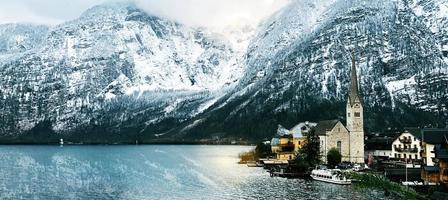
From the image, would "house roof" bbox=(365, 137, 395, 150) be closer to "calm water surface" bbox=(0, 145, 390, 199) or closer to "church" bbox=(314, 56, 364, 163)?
"church" bbox=(314, 56, 364, 163)

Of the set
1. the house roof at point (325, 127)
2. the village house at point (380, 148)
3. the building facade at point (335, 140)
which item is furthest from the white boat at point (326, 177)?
the village house at point (380, 148)

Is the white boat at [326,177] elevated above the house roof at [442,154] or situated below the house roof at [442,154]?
below

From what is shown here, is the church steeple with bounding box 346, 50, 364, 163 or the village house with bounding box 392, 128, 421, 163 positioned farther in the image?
the church steeple with bounding box 346, 50, 364, 163

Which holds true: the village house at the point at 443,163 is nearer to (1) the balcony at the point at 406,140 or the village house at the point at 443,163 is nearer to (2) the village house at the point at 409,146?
(2) the village house at the point at 409,146

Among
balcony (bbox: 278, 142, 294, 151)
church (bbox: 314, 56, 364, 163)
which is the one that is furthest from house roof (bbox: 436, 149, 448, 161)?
balcony (bbox: 278, 142, 294, 151)

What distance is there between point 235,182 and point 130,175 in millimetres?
38513

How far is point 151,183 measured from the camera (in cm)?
12388

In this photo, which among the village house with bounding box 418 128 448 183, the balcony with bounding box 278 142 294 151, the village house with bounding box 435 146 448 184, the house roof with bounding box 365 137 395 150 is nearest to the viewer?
the village house with bounding box 435 146 448 184

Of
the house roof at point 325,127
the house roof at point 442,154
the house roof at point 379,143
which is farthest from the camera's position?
the house roof at point 379,143

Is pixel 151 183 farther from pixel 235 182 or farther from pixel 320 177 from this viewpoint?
pixel 320 177

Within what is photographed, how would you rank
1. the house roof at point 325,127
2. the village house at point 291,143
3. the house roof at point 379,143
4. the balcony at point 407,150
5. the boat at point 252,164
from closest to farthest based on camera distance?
the balcony at point 407,150, the house roof at point 325,127, the house roof at point 379,143, the village house at point 291,143, the boat at point 252,164

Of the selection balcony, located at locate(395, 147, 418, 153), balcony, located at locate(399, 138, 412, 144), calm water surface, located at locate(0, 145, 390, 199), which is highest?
balcony, located at locate(399, 138, 412, 144)

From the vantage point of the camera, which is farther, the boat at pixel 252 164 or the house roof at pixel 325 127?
the boat at pixel 252 164

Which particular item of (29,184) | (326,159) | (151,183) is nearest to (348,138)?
(326,159)
